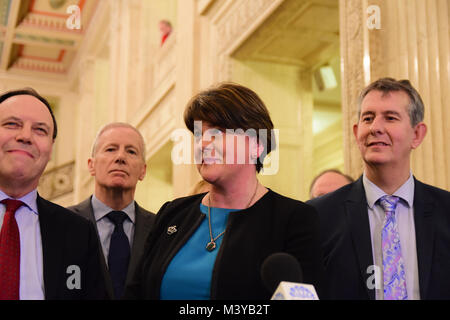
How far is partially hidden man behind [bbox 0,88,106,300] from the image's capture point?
180 cm

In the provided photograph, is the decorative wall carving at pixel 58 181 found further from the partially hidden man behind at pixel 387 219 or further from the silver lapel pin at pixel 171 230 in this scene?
the silver lapel pin at pixel 171 230

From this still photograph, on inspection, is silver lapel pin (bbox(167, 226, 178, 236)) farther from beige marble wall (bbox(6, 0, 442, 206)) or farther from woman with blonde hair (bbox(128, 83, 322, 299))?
beige marble wall (bbox(6, 0, 442, 206))

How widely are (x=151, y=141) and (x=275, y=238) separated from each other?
9.18 m

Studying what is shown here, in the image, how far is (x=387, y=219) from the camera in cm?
230

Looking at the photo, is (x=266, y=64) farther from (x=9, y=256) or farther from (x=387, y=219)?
(x=9, y=256)

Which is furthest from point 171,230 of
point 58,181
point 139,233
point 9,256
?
point 58,181

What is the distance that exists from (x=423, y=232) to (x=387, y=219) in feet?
0.46

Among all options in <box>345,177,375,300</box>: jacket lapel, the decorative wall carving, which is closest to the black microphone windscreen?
<box>345,177,375,300</box>: jacket lapel

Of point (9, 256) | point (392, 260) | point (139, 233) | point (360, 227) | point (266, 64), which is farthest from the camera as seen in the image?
point (266, 64)

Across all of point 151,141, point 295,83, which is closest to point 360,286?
point 295,83

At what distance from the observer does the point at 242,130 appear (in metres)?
1.96

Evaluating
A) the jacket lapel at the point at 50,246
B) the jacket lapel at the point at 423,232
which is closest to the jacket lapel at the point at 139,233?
the jacket lapel at the point at 50,246

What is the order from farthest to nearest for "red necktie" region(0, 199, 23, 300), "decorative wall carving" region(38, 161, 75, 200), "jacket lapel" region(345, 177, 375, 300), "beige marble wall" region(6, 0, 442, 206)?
"decorative wall carving" region(38, 161, 75, 200), "beige marble wall" region(6, 0, 442, 206), "jacket lapel" region(345, 177, 375, 300), "red necktie" region(0, 199, 23, 300)
